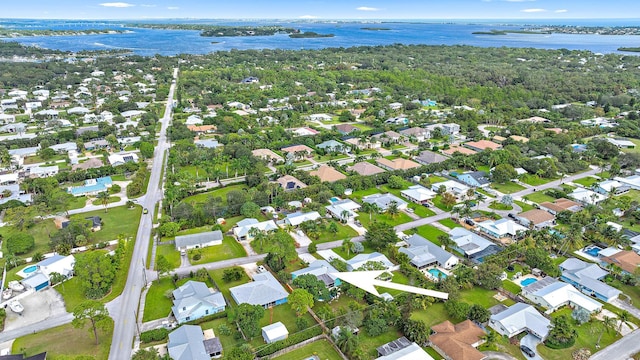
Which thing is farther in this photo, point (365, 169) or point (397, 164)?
point (397, 164)

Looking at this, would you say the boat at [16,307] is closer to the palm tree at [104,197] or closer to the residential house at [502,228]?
the palm tree at [104,197]

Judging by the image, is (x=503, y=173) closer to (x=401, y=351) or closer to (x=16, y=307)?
(x=401, y=351)

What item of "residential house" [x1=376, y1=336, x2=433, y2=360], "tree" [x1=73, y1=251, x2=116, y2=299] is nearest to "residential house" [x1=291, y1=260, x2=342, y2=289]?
"residential house" [x1=376, y1=336, x2=433, y2=360]

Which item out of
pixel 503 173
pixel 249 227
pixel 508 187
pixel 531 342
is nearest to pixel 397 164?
pixel 503 173

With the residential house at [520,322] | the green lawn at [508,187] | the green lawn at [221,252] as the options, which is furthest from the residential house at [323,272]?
the green lawn at [508,187]

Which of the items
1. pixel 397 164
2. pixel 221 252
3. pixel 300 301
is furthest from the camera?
pixel 397 164

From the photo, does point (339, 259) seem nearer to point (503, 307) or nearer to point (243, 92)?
point (503, 307)

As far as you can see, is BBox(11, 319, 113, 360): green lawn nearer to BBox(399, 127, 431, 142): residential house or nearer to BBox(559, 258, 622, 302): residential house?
BBox(559, 258, 622, 302): residential house
